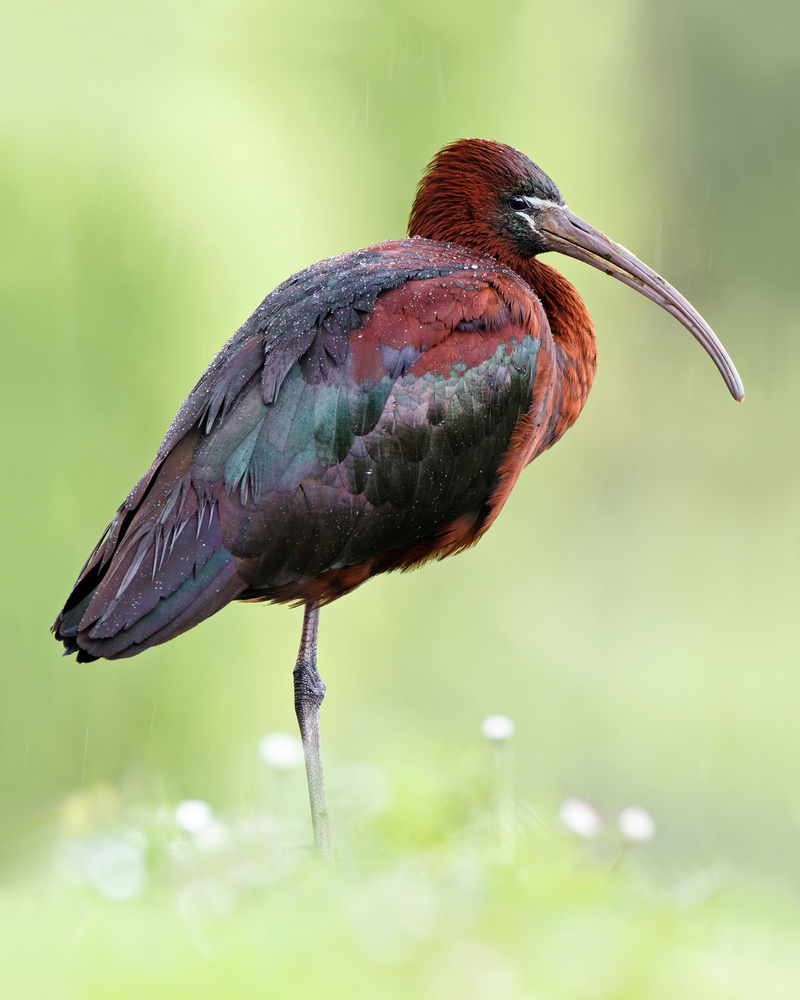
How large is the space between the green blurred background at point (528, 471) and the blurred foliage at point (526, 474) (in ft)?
0.08

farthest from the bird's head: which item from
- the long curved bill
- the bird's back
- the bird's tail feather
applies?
the bird's tail feather

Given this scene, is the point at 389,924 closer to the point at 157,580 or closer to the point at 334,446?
the point at 157,580

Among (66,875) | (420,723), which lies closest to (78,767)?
(420,723)

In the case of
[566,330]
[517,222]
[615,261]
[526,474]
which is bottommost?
[526,474]

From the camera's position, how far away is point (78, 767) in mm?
7527

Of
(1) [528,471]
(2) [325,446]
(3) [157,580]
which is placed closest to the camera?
(3) [157,580]

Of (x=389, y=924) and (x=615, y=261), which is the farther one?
(x=615, y=261)

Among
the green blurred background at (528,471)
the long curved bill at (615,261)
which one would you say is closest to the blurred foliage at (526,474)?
the green blurred background at (528,471)

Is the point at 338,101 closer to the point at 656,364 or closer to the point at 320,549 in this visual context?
the point at 656,364

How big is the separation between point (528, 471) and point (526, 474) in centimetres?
3

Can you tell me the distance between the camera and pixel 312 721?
13.4 ft

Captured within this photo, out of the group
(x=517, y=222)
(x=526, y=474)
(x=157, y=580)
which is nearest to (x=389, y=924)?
(x=157, y=580)

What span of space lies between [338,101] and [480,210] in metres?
4.70

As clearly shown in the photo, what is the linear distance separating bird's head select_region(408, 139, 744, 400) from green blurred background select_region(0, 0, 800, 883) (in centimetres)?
198
